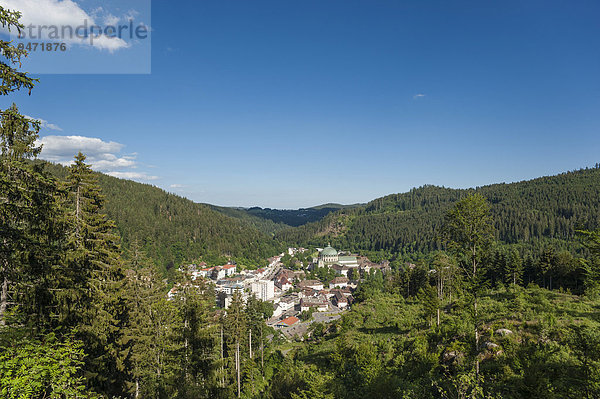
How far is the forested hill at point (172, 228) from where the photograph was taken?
130 metres

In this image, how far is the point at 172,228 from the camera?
15100 cm

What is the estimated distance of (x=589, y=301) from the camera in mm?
21562

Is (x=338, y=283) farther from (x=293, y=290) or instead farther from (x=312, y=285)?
(x=293, y=290)

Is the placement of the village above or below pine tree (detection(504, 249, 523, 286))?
below

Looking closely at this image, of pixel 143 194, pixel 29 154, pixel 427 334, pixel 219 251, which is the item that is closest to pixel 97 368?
pixel 29 154

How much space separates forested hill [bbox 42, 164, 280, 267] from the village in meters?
13.9

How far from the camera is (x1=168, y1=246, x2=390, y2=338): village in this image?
259 feet

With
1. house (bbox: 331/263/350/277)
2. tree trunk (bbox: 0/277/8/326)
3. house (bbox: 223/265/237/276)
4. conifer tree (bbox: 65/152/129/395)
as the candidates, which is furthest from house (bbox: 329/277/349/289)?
tree trunk (bbox: 0/277/8/326)

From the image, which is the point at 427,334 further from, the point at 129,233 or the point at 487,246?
the point at 129,233

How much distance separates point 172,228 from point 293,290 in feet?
257

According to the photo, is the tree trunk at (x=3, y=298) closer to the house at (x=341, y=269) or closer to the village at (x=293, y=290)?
the village at (x=293, y=290)

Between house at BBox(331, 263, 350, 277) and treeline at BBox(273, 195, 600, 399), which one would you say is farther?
house at BBox(331, 263, 350, 277)

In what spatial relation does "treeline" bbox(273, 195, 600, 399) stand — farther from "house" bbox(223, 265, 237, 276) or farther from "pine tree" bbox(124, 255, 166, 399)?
"house" bbox(223, 265, 237, 276)

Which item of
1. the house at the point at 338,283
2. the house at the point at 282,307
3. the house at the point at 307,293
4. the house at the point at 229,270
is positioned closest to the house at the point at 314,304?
the house at the point at 307,293
